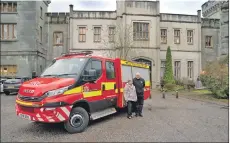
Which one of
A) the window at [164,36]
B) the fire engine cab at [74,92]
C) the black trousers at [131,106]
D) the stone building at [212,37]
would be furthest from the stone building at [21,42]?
the stone building at [212,37]

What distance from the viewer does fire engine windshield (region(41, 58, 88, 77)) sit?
676cm

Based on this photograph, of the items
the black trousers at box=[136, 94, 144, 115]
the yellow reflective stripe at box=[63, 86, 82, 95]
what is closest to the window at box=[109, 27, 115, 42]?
the black trousers at box=[136, 94, 144, 115]

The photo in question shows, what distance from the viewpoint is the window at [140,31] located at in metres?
25.7

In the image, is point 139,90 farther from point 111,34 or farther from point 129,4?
point 111,34

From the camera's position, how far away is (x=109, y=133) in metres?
6.32

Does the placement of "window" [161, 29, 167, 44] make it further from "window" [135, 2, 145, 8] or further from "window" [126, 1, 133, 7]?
"window" [126, 1, 133, 7]

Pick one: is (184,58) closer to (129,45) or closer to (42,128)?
(129,45)

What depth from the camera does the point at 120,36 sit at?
24109mm

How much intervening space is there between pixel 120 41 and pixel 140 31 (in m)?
3.60

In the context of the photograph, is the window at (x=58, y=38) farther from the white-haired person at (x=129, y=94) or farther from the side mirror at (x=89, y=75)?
the side mirror at (x=89, y=75)

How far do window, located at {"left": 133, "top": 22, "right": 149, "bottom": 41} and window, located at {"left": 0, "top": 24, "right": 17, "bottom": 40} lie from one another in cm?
1449

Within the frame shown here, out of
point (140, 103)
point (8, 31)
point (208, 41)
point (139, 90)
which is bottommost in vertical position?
point (140, 103)

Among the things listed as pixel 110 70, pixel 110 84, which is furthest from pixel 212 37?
pixel 110 84

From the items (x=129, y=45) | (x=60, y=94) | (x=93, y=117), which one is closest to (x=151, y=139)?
(x=93, y=117)
